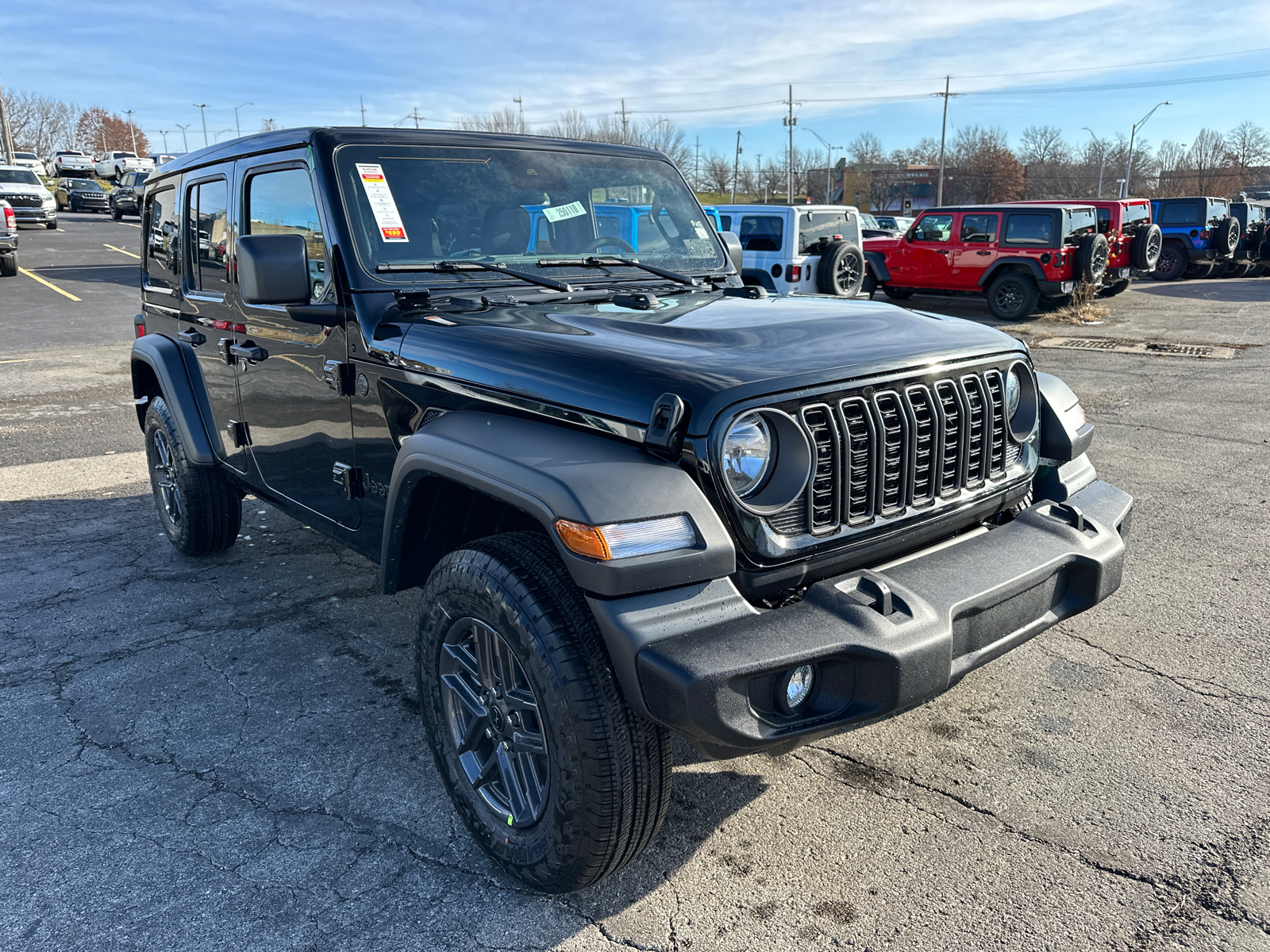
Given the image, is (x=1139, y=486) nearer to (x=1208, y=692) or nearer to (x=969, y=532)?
(x=1208, y=692)

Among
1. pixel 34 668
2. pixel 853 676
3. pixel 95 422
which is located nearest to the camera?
pixel 853 676

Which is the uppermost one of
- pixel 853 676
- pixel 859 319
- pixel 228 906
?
pixel 859 319

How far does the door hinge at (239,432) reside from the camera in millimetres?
3902

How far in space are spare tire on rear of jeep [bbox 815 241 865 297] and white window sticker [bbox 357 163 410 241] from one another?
38.3 ft

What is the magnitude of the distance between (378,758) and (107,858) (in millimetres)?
798

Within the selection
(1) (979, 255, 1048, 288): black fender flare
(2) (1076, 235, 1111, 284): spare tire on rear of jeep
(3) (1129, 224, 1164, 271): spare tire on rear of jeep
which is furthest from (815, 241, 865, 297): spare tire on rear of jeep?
(3) (1129, 224, 1164, 271): spare tire on rear of jeep

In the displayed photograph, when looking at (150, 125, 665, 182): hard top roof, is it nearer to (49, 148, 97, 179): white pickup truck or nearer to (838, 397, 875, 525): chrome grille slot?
(838, 397, 875, 525): chrome grille slot

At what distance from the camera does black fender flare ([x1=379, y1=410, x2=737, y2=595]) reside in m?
2.03

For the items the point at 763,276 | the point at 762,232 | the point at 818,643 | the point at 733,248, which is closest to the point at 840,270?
the point at 763,276

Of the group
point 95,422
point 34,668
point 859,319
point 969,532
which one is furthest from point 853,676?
point 95,422

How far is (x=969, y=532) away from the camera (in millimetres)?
2713

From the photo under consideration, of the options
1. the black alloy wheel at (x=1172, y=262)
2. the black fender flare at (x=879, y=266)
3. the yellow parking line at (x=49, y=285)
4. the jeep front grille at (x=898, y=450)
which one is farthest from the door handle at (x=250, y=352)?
the black alloy wheel at (x=1172, y=262)

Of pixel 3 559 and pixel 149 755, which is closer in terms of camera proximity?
pixel 149 755

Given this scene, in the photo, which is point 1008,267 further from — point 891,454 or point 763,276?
point 891,454
